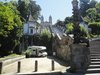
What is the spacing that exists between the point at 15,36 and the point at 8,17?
18.6 meters

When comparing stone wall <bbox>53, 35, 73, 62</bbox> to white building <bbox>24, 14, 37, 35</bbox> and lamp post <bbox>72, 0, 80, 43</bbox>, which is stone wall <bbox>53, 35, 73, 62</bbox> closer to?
lamp post <bbox>72, 0, 80, 43</bbox>

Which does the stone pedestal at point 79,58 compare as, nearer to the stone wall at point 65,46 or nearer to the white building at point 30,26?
the stone wall at point 65,46

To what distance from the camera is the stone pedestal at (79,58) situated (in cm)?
1416

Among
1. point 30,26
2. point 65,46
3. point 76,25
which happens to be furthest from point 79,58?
point 30,26

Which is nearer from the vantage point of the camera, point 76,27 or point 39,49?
point 76,27

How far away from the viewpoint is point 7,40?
138ft

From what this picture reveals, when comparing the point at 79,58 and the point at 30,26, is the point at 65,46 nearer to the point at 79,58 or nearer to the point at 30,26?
the point at 79,58

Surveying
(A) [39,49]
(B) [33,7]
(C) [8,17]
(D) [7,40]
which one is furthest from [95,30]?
(B) [33,7]

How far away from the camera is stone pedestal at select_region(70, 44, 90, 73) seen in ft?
46.4

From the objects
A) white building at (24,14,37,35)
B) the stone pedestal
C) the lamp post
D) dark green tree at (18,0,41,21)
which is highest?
dark green tree at (18,0,41,21)

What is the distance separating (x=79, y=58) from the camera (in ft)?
46.8

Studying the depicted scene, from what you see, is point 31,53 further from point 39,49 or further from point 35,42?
point 35,42

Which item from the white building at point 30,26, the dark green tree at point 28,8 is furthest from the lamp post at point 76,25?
the white building at point 30,26

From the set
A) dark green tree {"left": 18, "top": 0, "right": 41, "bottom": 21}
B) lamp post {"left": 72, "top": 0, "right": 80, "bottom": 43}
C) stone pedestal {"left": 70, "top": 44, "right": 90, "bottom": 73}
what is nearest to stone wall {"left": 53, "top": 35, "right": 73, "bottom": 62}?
lamp post {"left": 72, "top": 0, "right": 80, "bottom": 43}
